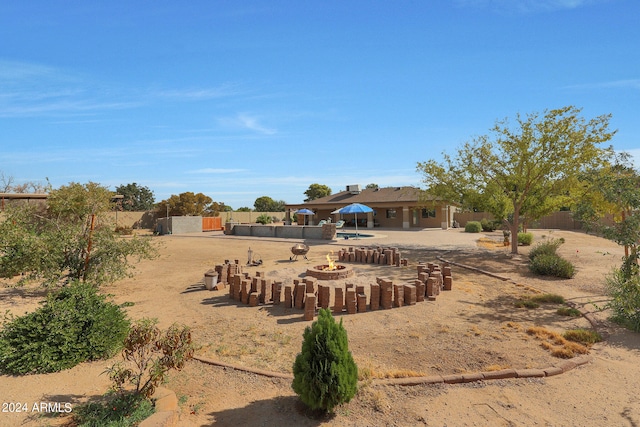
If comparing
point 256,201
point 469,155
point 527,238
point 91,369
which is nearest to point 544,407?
point 91,369

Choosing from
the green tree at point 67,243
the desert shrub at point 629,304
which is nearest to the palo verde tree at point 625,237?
the desert shrub at point 629,304

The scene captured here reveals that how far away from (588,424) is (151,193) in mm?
77870

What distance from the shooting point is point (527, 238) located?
22.7 meters

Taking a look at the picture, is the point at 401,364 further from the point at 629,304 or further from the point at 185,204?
the point at 185,204

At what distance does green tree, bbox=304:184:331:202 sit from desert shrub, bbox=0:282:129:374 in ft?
229

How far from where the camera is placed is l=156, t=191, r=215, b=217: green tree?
4444cm

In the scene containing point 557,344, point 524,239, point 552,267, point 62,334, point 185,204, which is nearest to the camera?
point 62,334

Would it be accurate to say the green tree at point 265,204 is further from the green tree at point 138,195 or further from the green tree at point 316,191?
the green tree at point 138,195

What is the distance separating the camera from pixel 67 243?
980 cm

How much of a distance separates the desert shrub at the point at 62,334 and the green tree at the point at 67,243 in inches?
158

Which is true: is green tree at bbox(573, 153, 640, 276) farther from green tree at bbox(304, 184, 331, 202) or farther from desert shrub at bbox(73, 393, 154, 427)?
green tree at bbox(304, 184, 331, 202)

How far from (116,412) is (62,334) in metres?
2.39

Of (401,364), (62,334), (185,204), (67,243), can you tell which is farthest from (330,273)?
(185,204)

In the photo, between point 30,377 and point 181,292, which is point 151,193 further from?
point 30,377
